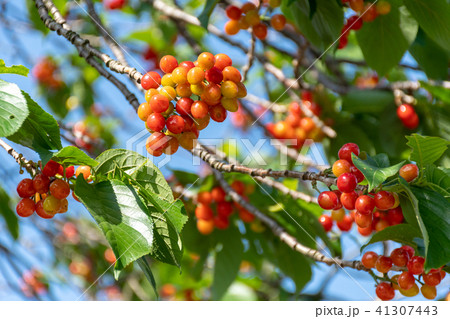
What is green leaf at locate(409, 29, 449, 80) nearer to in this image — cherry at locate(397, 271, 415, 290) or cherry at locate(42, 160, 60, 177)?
cherry at locate(397, 271, 415, 290)

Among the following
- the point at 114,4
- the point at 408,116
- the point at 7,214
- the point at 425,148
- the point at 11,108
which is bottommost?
the point at 408,116

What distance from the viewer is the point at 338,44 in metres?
2.29

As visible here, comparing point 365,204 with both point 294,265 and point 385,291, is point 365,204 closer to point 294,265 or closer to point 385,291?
point 385,291

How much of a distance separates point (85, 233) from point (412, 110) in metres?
2.37

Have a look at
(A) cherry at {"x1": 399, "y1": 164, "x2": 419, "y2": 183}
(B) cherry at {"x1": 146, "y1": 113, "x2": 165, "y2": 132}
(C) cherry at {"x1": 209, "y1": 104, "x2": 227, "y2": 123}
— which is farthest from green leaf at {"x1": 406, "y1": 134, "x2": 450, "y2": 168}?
(B) cherry at {"x1": 146, "y1": 113, "x2": 165, "y2": 132}

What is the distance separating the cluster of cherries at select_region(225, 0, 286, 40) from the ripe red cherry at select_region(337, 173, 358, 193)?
3.61 feet

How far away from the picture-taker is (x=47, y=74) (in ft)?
12.8

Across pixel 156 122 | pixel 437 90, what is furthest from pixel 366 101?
pixel 156 122

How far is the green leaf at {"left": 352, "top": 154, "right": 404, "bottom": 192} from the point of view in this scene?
1.13m

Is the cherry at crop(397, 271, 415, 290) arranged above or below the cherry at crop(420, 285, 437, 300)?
above

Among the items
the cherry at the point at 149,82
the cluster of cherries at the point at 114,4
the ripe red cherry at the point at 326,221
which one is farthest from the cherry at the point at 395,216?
the cluster of cherries at the point at 114,4

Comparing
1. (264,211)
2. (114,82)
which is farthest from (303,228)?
(114,82)

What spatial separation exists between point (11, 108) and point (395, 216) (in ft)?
3.84

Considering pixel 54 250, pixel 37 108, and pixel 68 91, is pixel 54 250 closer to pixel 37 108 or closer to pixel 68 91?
pixel 68 91
